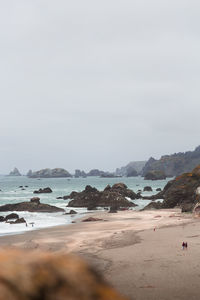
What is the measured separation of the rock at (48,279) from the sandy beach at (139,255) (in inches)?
127

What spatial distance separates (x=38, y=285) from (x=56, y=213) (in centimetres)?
6145

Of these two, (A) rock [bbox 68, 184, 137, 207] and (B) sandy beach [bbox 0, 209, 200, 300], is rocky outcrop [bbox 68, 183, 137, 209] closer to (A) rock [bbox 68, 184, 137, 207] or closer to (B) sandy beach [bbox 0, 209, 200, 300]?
(A) rock [bbox 68, 184, 137, 207]

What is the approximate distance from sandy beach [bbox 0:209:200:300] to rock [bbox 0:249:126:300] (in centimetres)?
323

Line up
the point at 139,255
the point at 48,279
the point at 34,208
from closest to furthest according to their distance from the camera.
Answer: the point at 48,279
the point at 139,255
the point at 34,208

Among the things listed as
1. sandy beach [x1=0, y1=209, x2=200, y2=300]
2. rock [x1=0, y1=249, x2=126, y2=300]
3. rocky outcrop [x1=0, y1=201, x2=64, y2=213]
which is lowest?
rocky outcrop [x1=0, y1=201, x2=64, y2=213]

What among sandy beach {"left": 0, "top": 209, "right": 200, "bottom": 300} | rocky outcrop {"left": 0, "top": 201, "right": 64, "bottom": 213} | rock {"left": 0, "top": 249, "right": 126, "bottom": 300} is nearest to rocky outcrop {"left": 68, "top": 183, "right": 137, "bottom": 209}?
rocky outcrop {"left": 0, "top": 201, "right": 64, "bottom": 213}

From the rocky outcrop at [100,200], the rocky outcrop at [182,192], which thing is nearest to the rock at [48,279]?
the rocky outcrop at [182,192]

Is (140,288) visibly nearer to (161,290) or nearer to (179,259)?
(161,290)

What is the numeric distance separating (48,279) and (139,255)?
2096 cm

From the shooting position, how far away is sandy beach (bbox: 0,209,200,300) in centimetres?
1529

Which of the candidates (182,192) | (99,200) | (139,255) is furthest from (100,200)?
(139,255)

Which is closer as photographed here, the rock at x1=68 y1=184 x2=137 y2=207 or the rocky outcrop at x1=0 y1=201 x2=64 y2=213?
the rocky outcrop at x1=0 y1=201 x2=64 y2=213

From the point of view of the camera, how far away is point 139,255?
893 inches

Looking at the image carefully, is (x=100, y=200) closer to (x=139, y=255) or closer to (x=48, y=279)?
(x=139, y=255)
